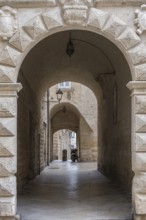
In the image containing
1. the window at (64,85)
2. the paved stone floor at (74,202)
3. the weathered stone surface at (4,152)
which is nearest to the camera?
the weathered stone surface at (4,152)

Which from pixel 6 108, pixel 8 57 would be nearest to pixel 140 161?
pixel 6 108

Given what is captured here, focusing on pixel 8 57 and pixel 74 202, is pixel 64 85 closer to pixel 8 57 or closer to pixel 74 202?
pixel 74 202

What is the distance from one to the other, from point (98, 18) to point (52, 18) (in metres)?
0.77

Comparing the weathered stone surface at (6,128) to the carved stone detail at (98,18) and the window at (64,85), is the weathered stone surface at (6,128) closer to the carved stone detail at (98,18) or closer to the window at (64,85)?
the carved stone detail at (98,18)

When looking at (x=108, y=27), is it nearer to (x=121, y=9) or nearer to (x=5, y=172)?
(x=121, y=9)

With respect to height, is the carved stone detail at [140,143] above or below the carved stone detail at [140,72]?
below

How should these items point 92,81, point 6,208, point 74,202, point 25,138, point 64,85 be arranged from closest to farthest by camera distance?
point 6,208 < point 74,202 < point 25,138 < point 92,81 < point 64,85

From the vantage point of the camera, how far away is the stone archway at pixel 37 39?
6.69m

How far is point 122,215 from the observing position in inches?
284

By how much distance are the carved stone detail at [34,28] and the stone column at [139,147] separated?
1759 millimetres

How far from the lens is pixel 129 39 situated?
22.6ft

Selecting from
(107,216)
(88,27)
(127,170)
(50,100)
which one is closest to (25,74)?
(127,170)

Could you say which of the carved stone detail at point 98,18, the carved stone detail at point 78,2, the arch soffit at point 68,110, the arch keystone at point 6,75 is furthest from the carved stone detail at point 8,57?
the arch soffit at point 68,110

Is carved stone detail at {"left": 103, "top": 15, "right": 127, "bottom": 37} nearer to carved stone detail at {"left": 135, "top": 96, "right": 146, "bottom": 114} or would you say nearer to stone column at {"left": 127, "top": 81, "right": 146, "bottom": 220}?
stone column at {"left": 127, "top": 81, "right": 146, "bottom": 220}
